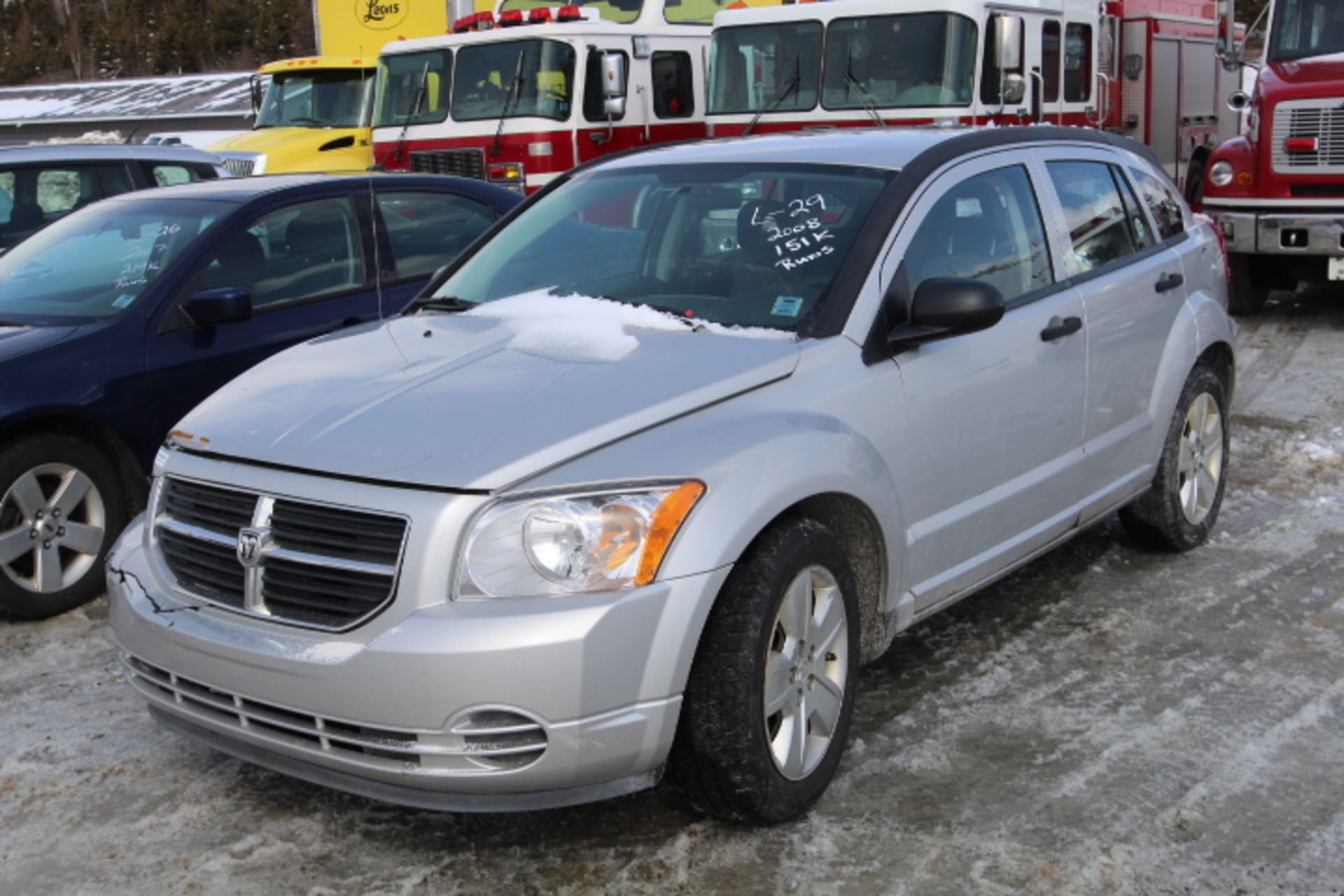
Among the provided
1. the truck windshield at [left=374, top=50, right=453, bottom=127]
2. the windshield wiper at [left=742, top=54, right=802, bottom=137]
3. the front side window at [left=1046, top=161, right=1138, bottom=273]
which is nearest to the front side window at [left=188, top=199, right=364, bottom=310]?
the front side window at [left=1046, top=161, right=1138, bottom=273]

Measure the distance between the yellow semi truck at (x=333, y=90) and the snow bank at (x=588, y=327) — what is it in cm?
1114

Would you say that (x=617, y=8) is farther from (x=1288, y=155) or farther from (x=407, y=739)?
(x=407, y=739)

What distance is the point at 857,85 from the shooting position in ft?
37.4

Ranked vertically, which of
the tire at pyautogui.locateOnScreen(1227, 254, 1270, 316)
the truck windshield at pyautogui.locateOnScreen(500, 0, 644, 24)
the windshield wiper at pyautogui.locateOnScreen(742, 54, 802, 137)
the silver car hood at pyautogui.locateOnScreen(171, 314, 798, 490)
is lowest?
the tire at pyautogui.locateOnScreen(1227, 254, 1270, 316)

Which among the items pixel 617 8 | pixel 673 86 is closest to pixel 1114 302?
pixel 673 86

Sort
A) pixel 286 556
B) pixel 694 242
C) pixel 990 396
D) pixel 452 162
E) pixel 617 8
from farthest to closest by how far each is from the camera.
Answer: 1. pixel 617 8
2. pixel 452 162
3. pixel 694 242
4. pixel 990 396
5. pixel 286 556

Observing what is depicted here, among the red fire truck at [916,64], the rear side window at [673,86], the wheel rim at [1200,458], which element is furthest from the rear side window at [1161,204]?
the rear side window at [673,86]

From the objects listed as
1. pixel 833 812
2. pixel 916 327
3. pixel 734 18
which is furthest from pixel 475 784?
pixel 734 18

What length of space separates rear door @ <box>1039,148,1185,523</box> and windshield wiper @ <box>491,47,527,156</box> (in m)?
8.04

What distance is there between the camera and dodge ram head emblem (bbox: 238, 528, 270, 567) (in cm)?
346

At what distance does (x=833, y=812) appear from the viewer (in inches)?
148

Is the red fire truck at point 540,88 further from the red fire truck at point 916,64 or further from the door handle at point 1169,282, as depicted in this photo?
the door handle at point 1169,282

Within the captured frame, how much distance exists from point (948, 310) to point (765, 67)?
329 inches

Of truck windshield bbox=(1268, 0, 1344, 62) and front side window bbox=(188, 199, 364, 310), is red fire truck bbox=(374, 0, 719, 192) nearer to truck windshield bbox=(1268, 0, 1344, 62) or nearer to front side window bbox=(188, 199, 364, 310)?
truck windshield bbox=(1268, 0, 1344, 62)
